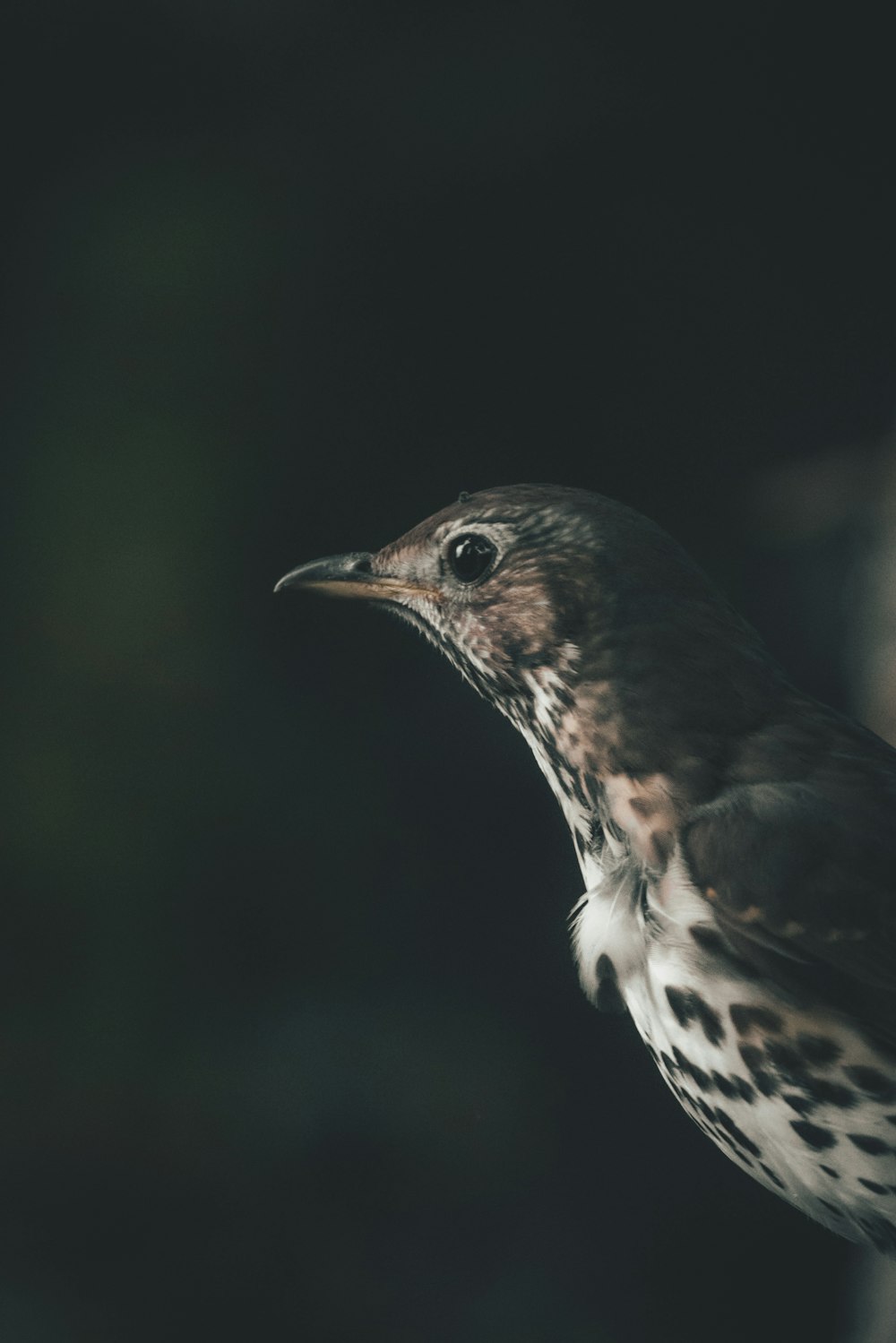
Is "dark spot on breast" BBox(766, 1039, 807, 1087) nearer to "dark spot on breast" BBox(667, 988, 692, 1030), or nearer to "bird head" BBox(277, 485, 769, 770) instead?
"dark spot on breast" BBox(667, 988, 692, 1030)

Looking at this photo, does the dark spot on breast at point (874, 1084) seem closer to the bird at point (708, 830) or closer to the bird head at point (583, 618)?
the bird at point (708, 830)

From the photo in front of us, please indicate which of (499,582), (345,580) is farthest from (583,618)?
(345,580)

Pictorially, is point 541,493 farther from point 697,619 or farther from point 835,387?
point 835,387

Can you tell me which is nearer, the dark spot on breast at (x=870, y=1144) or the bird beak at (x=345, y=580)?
the dark spot on breast at (x=870, y=1144)

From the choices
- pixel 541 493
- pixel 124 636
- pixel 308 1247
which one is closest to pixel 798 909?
pixel 541 493

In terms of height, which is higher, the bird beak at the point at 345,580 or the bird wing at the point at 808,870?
the bird beak at the point at 345,580

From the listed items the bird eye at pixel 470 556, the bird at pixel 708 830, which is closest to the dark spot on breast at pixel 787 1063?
the bird at pixel 708 830
